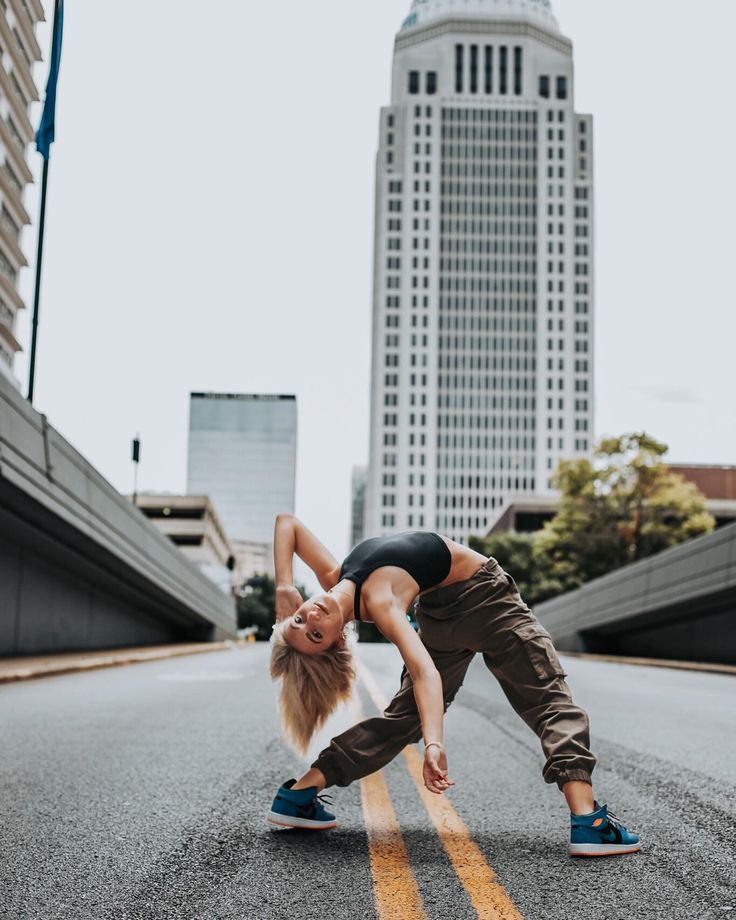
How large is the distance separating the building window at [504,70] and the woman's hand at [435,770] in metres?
167

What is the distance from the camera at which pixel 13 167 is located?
67312mm

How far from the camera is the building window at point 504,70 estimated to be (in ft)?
525

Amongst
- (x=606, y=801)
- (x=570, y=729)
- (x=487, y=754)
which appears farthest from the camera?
(x=487, y=754)

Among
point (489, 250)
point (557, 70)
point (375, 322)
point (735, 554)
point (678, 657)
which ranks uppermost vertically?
point (557, 70)

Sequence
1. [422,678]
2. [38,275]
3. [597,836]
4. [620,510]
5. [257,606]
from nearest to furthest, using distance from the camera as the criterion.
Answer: [422,678] → [597,836] → [38,275] → [620,510] → [257,606]

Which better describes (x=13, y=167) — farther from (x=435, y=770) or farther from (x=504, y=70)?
(x=504, y=70)

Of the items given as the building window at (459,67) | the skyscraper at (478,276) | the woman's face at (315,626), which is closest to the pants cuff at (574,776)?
the woman's face at (315,626)

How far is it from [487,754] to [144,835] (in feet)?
11.4

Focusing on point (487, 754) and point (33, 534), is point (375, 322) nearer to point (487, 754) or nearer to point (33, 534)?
point (33, 534)

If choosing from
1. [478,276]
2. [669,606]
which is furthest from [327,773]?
[478,276]

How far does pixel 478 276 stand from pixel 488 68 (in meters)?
32.9

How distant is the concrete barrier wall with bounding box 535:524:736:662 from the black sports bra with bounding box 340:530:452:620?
17.0 m

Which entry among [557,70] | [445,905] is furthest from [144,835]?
[557,70]

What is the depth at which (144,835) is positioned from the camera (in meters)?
4.59
